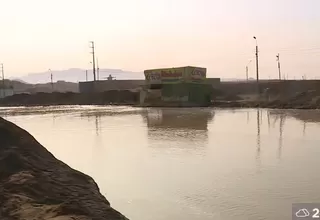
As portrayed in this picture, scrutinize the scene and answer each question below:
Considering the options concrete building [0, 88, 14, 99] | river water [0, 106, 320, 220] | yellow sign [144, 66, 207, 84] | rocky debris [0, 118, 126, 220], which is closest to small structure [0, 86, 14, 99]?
concrete building [0, 88, 14, 99]

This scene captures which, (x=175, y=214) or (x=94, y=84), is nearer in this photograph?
(x=175, y=214)

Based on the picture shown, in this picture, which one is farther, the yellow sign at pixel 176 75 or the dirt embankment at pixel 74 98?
the dirt embankment at pixel 74 98

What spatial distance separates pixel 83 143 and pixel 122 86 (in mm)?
67538

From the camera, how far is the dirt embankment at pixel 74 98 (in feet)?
215

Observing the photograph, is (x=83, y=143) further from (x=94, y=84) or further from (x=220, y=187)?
(x=94, y=84)

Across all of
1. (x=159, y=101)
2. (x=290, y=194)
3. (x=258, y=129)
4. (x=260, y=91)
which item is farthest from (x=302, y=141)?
(x=260, y=91)

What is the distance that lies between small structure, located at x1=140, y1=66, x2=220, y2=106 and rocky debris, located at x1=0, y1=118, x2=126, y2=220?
39.5 m

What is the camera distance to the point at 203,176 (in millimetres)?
10430

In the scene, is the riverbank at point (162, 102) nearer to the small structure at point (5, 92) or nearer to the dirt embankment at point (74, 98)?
the dirt embankment at point (74, 98)

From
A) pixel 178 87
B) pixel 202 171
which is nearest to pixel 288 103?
pixel 178 87

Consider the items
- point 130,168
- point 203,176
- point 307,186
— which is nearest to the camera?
point 307,186

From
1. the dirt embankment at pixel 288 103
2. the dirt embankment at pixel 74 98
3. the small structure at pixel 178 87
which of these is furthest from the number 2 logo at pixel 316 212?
the dirt embankment at pixel 74 98

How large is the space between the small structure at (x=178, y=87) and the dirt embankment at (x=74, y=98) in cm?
830

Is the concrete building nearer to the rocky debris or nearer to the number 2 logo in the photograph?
the rocky debris
